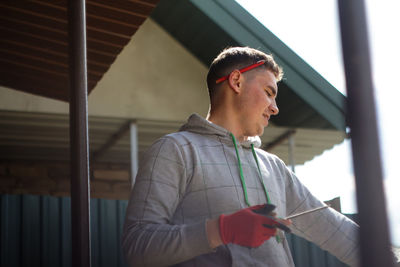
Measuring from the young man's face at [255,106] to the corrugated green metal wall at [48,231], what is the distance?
2.74 metres

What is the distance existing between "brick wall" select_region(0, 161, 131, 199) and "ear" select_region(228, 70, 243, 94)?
606 cm

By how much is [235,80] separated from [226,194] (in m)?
0.59

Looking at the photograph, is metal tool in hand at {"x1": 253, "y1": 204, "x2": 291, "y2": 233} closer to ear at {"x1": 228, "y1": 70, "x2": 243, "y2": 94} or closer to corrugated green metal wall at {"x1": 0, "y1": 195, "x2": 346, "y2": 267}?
ear at {"x1": 228, "y1": 70, "x2": 243, "y2": 94}

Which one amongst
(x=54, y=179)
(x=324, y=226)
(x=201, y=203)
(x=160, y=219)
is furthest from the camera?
(x=54, y=179)

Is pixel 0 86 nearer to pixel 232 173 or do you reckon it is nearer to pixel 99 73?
pixel 99 73

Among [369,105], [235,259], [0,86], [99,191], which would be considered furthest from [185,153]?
[99,191]

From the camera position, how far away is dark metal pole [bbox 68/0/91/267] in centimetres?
292

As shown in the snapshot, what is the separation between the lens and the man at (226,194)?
2.11 metres

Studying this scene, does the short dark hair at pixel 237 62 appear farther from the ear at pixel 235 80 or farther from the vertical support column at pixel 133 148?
the vertical support column at pixel 133 148

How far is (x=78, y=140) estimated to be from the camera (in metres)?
3.08

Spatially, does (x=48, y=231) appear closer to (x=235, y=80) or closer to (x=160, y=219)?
(x=235, y=80)

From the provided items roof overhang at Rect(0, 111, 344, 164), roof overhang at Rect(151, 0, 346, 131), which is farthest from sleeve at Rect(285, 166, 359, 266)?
roof overhang at Rect(0, 111, 344, 164)

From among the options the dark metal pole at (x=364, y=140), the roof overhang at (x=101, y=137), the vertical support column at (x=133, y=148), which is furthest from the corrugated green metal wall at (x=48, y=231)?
the dark metal pole at (x=364, y=140)

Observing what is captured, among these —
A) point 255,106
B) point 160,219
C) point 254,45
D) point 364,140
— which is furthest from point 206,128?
Result: point 254,45
